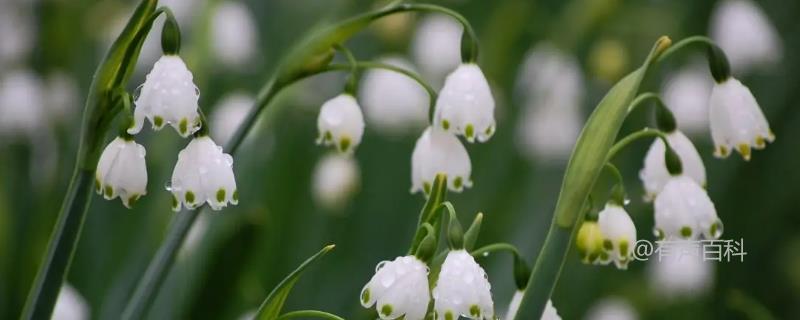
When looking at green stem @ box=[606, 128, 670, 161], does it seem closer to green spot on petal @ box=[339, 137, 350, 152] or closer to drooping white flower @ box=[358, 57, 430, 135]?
green spot on petal @ box=[339, 137, 350, 152]

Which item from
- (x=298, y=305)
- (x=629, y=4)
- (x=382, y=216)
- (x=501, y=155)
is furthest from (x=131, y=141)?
(x=629, y=4)

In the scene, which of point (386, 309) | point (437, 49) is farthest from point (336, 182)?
point (386, 309)

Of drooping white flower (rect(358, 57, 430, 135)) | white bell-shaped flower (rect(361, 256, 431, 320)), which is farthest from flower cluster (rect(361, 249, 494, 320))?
drooping white flower (rect(358, 57, 430, 135))

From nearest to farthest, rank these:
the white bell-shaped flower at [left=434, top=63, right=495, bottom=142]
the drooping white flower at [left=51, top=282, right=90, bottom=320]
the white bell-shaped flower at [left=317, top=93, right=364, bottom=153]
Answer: the white bell-shaped flower at [left=434, top=63, right=495, bottom=142] → the white bell-shaped flower at [left=317, top=93, right=364, bottom=153] → the drooping white flower at [left=51, top=282, right=90, bottom=320]

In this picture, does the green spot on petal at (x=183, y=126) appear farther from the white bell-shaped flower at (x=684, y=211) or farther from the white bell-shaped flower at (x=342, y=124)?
the white bell-shaped flower at (x=684, y=211)

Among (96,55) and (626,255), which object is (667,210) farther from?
(96,55)

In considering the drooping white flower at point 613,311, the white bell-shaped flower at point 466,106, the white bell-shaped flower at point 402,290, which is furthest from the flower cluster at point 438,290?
the drooping white flower at point 613,311
